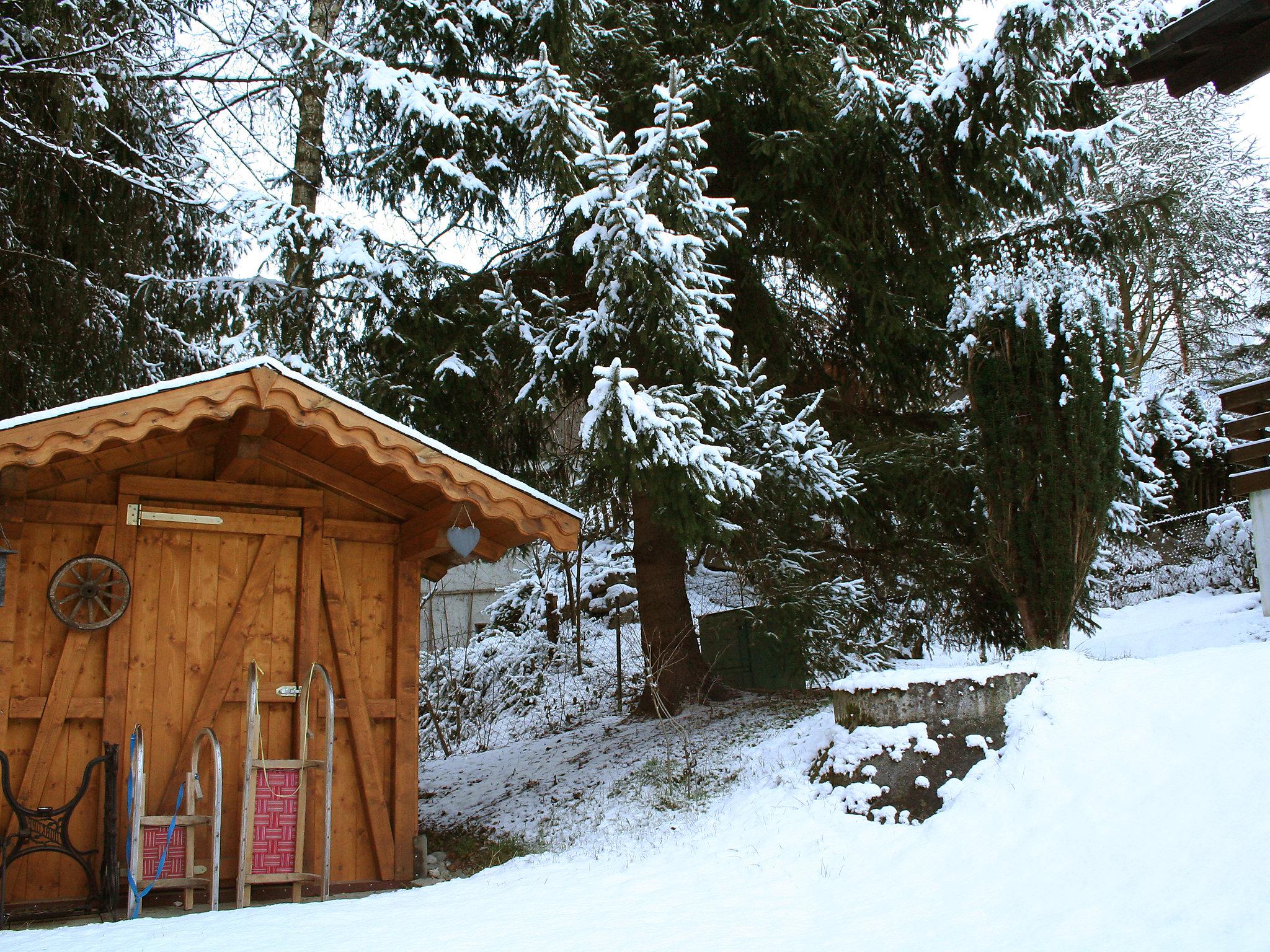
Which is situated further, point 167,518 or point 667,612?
point 667,612

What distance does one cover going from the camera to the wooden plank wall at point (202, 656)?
5.74m

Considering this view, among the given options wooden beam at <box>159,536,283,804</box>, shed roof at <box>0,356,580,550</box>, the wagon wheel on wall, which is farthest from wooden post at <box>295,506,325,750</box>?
the wagon wheel on wall

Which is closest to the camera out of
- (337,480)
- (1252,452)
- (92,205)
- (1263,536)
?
(337,480)

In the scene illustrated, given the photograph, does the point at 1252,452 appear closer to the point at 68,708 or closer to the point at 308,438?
the point at 308,438

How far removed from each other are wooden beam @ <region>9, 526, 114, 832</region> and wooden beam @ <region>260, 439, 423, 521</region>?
1126mm

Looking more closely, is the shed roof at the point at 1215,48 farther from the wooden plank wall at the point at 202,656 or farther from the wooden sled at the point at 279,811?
the wooden sled at the point at 279,811

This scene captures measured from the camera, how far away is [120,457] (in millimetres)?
6051

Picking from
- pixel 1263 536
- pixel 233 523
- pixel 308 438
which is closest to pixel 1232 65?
pixel 1263 536

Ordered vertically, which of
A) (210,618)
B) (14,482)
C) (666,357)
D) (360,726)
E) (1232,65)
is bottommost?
(360,726)

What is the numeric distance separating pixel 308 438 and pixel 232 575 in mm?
989

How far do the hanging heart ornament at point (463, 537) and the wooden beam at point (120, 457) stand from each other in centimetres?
161

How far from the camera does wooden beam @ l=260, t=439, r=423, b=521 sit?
645cm

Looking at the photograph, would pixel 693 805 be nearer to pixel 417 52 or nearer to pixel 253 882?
pixel 253 882

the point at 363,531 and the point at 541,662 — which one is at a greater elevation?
the point at 363,531
